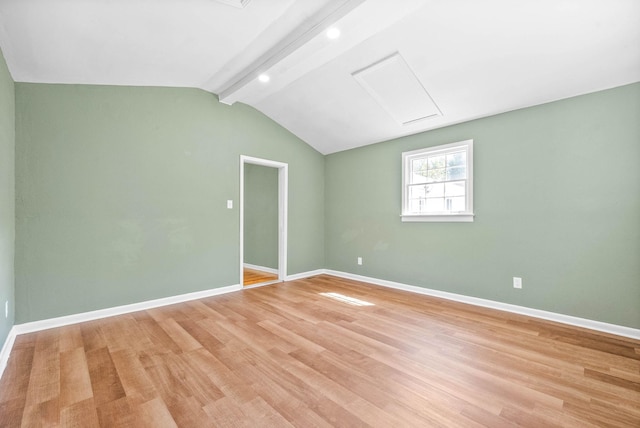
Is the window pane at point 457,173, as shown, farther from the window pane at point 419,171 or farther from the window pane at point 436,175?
the window pane at point 419,171

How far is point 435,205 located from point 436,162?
0.62 meters

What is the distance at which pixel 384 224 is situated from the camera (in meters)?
4.66

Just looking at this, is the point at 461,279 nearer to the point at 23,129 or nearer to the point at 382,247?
the point at 382,247

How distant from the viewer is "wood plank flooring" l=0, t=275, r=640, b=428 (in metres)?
1.60

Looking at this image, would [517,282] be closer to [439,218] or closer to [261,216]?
[439,218]

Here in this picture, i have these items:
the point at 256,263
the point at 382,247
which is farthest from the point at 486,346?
the point at 256,263

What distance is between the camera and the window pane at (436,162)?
4.01m

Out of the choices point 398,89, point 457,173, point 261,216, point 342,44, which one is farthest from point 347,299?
point 342,44

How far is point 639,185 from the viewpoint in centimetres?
264

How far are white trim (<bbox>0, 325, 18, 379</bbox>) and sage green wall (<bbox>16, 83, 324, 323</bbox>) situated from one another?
182mm

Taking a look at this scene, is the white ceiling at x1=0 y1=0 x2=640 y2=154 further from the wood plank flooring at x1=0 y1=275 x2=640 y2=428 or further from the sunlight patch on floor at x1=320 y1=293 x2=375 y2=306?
the sunlight patch on floor at x1=320 y1=293 x2=375 y2=306

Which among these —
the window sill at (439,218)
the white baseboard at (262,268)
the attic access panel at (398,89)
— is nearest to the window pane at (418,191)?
the window sill at (439,218)

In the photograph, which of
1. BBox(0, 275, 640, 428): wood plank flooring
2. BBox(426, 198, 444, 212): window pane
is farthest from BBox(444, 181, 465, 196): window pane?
BBox(0, 275, 640, 428): wood plank flooring

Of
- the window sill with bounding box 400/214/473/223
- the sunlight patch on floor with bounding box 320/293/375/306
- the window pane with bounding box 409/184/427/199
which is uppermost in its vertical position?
the window pane with bounding box 409/184/427/199
